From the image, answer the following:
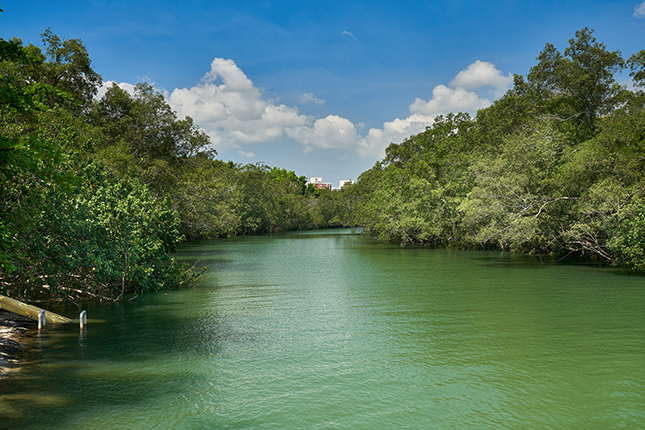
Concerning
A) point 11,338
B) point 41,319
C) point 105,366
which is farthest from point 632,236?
point 11,338

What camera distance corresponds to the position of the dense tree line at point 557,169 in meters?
19.2

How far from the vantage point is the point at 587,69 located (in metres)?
24.5

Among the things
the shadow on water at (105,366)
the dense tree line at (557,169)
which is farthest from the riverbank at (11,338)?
the dense tree line at (557,169)

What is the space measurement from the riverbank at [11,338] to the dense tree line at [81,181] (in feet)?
3.61

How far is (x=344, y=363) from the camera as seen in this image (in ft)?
27.6

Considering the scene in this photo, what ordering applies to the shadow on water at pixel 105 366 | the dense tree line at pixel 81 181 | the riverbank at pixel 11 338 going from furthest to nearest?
1. the riverbank at pixel 11 338
2. the dense tree line at pixel 81 181
3. the shadow on water at pixel 105 366

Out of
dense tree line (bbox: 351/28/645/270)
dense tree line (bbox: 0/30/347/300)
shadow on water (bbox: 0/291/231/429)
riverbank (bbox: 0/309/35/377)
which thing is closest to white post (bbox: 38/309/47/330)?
shadow on water (bbox: 0/291/231/429)

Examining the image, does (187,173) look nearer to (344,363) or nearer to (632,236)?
(344,363)

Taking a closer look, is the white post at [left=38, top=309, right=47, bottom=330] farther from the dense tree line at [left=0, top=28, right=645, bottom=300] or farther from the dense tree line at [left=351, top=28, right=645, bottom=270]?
the dense tree line at [left=351, top=28, right=645, bottom=270]

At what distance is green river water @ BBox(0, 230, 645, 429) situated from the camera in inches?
246

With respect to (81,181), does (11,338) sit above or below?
below

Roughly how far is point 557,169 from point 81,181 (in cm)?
2480

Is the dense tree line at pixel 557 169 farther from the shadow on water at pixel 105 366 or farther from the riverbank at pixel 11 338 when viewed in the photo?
the riverbank at pixel 11 338

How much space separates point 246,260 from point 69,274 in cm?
1639
